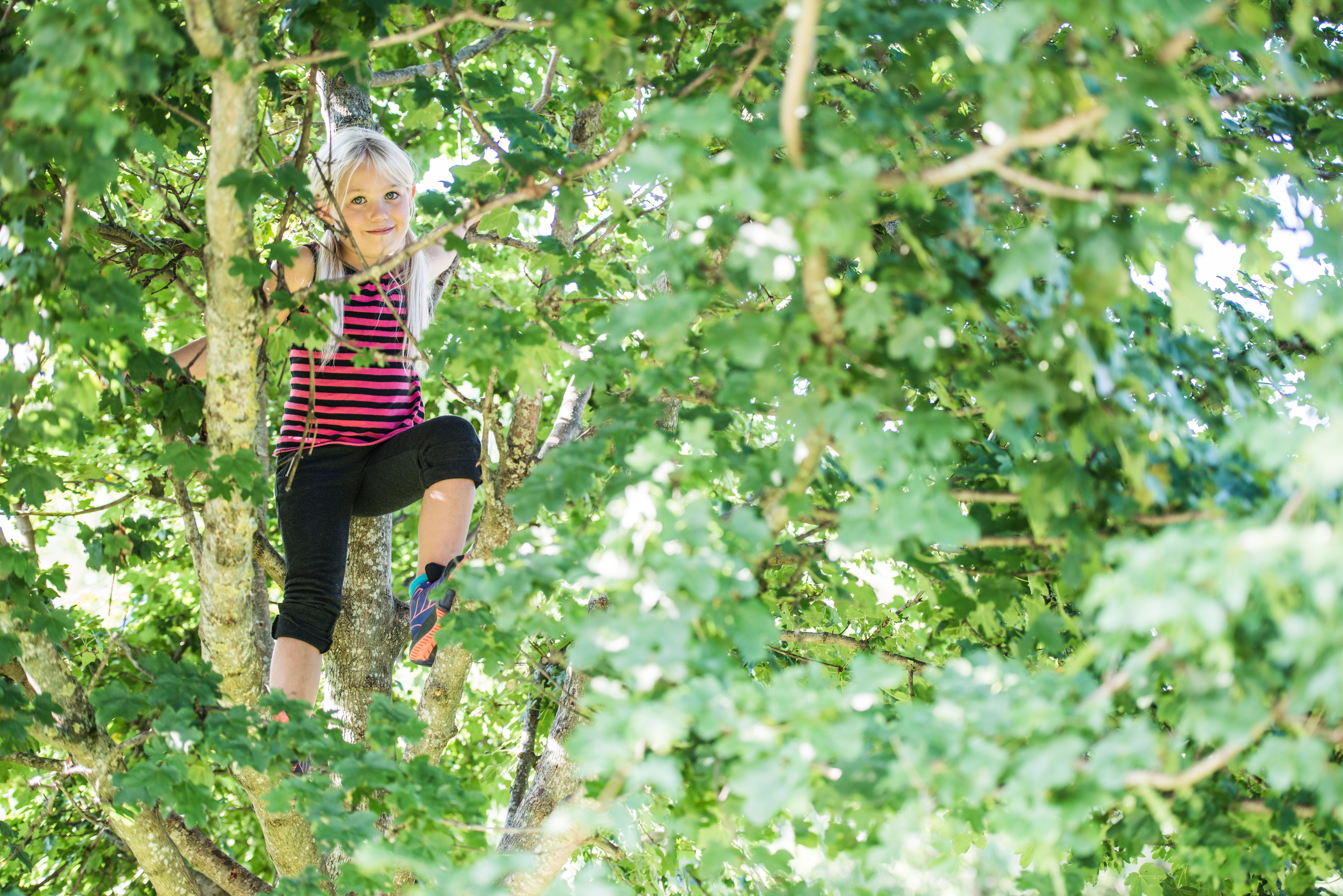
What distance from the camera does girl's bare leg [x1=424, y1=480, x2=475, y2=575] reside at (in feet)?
10.2

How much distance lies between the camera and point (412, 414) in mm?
3479

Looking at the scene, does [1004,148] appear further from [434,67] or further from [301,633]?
[434,67]

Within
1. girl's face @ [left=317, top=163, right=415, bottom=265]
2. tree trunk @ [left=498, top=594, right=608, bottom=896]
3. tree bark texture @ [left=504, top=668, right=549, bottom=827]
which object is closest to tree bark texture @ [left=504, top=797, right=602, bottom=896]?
tree trunk @ [left=498, top=594, right=608, bottom=896]

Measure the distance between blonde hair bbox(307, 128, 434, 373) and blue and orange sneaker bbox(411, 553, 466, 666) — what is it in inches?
28.3

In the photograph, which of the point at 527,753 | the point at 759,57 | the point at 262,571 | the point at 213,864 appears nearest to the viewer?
the point at 759,57

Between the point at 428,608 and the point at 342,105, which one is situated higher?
the point at 342,105

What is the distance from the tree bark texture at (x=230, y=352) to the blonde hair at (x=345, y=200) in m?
0.61

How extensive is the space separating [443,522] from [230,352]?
37.0 inches

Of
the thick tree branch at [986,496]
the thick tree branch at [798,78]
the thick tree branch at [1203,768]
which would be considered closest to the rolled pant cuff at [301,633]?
the thick tree branch at [986,496]

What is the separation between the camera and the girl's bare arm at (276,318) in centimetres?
265

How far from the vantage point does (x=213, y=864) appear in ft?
→ 10.8

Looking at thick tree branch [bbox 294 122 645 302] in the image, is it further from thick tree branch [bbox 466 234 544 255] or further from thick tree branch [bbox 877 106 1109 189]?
thick tree branch [bbox 877 106 1109 189]

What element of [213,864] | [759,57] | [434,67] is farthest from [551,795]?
[434,67]

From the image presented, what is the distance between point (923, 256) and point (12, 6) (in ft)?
6.98
